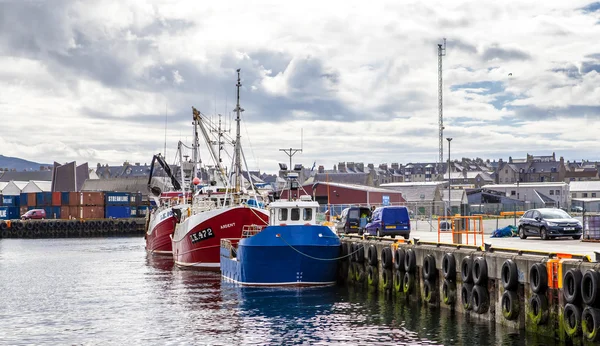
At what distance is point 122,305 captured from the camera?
35.8 metres

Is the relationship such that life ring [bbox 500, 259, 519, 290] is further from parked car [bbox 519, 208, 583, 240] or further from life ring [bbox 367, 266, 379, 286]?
parked car [bbox 519, 208, 583, 240]

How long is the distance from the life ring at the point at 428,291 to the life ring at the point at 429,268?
0.20m

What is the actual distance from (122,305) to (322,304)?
934 cm

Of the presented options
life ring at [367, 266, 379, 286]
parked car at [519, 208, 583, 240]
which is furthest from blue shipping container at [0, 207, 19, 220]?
parked car at [519, 208, 583, 240]

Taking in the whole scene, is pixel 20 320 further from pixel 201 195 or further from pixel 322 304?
pixel 201 195

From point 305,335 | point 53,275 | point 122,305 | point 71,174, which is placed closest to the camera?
point 305,335

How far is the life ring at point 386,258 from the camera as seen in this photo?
34719 mm

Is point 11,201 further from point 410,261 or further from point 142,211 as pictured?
point 410,261

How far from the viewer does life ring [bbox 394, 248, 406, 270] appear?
33016mm

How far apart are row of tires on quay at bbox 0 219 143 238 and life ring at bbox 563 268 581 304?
365ft

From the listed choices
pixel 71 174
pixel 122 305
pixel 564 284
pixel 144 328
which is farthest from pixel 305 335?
pixel 71 174

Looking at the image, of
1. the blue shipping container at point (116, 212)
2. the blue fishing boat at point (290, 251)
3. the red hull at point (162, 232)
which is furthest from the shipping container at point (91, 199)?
the blue fishing boat at point (290, 251)

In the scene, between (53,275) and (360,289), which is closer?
(360,289)

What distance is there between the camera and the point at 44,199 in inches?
5556
